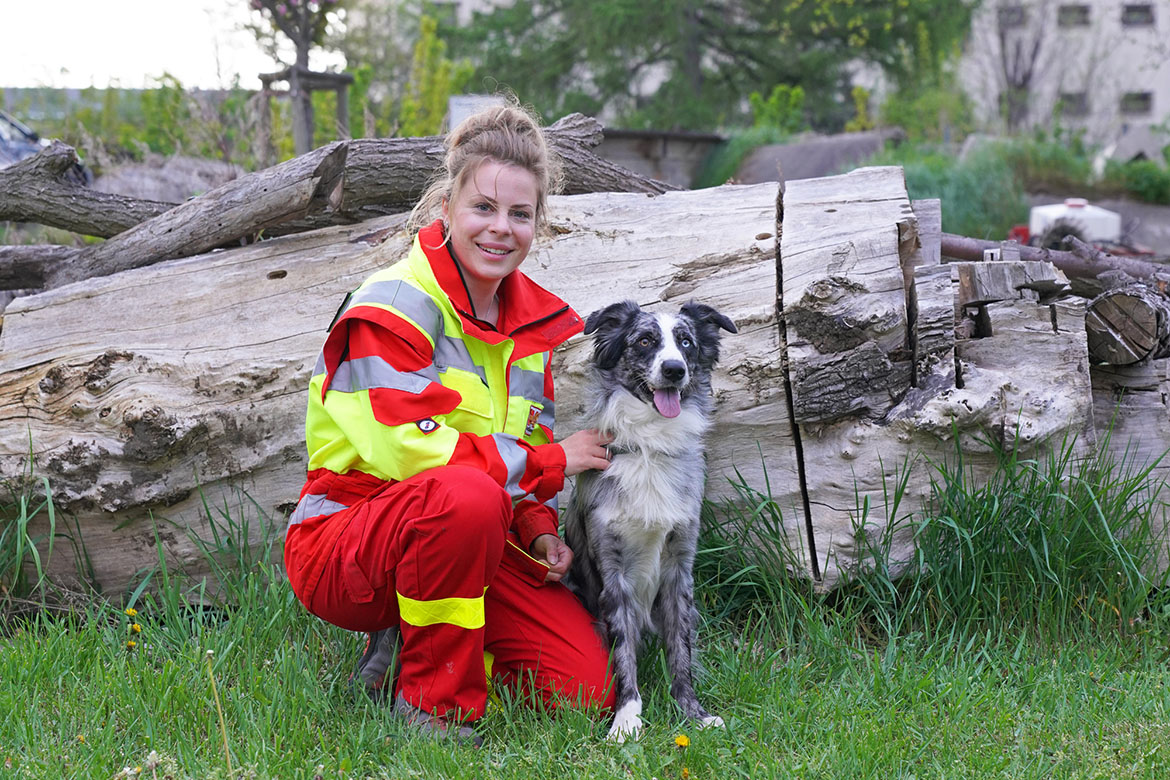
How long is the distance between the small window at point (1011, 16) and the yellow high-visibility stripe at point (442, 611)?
93.4 feet

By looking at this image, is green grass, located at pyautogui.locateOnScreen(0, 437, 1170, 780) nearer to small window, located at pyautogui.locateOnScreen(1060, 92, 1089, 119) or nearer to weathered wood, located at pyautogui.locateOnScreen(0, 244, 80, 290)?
weathered wood, located at pyautogui.locateOnScreen(0, 244, 80, 290)

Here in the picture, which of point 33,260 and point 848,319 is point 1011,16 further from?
point 33,260

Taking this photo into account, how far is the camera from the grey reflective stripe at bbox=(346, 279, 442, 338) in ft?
9.32

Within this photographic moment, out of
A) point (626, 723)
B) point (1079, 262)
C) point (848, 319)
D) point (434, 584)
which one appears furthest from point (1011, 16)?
point (434, 584)

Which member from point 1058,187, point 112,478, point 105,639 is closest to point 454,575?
point 105,639

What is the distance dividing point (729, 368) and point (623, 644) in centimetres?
120

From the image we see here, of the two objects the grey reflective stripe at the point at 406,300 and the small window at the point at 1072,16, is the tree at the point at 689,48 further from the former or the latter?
the grey reflective stripe at the point at 406,300

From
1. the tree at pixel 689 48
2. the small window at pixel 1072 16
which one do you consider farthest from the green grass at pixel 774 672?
the small window at pixel 1072 16

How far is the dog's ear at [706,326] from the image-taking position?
3.33m

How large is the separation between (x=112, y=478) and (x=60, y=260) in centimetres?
147

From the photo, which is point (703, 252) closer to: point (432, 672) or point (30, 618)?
point (432, 672)

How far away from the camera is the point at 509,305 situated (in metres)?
3.16

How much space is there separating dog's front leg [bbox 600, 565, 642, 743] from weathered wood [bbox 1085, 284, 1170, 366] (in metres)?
2.21

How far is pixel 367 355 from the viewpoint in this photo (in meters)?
2.76
